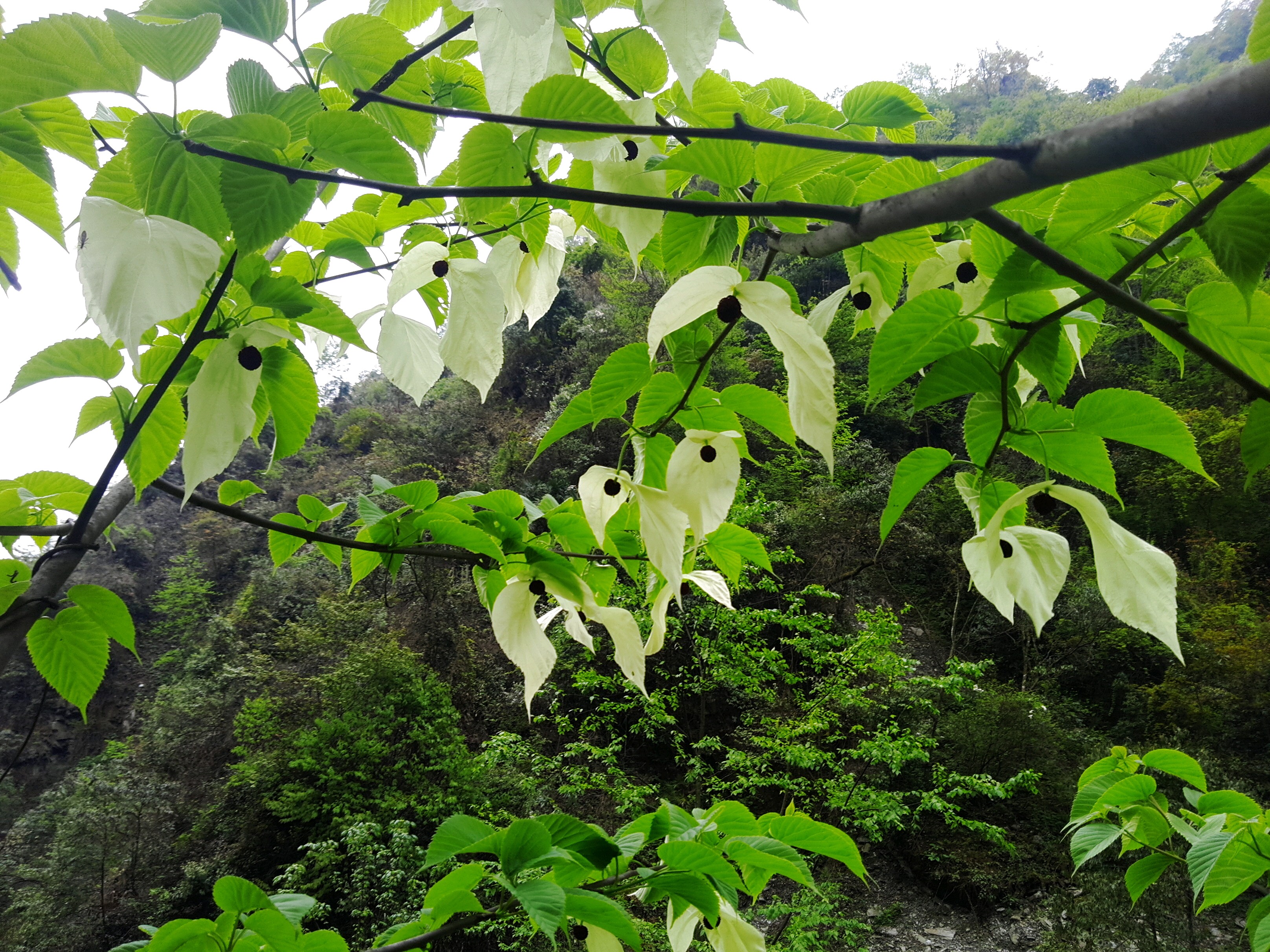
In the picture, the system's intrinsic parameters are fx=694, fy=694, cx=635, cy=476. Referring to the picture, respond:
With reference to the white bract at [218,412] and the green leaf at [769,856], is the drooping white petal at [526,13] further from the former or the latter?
the green leaf at [769,856]

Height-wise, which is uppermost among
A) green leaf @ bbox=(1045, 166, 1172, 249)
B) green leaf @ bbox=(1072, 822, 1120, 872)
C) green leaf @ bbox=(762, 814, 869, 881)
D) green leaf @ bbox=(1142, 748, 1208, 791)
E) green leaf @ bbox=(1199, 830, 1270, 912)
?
green leaf @ bbox=(1045, 166, 1172, 249)

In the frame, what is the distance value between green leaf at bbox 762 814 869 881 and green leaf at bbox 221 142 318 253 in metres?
0.37

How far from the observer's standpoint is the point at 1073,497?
18 cm

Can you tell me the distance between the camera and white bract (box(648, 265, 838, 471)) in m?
0.18

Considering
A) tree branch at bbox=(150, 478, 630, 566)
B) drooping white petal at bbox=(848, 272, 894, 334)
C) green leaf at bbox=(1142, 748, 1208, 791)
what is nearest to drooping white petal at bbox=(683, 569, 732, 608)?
tree branch at bbox=(150, 478, 630, 566)

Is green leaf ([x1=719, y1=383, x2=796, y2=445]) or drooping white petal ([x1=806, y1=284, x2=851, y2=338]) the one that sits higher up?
drooping white petal ([x1=806, y1=284, x2=851, y2=338])

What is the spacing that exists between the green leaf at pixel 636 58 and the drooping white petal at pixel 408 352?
0.14 m

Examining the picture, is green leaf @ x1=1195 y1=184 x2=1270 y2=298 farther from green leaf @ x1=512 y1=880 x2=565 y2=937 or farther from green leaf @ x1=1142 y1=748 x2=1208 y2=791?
green leaf @ x1=1142 y1=748 x2=1208 y2=791

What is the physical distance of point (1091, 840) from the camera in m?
0.55

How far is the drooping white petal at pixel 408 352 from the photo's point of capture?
1.09 feet

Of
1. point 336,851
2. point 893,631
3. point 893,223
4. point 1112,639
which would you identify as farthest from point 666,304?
point 1112,639

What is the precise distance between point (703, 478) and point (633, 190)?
12 cm

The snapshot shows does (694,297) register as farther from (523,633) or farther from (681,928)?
(681,928)

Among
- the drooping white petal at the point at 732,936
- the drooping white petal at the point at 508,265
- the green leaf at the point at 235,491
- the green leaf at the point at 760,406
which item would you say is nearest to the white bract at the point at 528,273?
the drooping white petal at the point at 508,265
